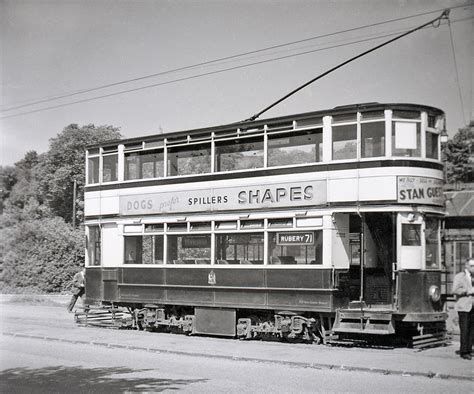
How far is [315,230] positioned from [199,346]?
3286mm

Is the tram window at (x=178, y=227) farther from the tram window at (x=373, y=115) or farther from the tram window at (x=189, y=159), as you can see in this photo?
the tram window at (x=373, y=115)

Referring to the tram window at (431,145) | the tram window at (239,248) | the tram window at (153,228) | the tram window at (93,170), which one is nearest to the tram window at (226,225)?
the tram window at (239,248)

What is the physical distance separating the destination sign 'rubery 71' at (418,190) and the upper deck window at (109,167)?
7.90 m

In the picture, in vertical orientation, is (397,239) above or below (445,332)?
above

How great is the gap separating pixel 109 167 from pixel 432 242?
8.64 m

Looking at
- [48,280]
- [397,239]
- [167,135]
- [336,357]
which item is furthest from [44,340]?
[48,280]

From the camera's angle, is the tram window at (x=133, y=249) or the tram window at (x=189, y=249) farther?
the tram window at (x=133, y=249)

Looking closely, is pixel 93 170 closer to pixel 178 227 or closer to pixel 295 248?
pixel 178 227

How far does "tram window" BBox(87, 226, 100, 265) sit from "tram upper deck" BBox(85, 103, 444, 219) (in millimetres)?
777

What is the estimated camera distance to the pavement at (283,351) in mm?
11117

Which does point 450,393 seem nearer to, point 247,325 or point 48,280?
point 247,325

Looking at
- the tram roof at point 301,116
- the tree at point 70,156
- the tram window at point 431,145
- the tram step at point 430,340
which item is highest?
the tree at point 70,156

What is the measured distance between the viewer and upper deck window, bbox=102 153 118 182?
61.7 feet

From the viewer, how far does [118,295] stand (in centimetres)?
1816
